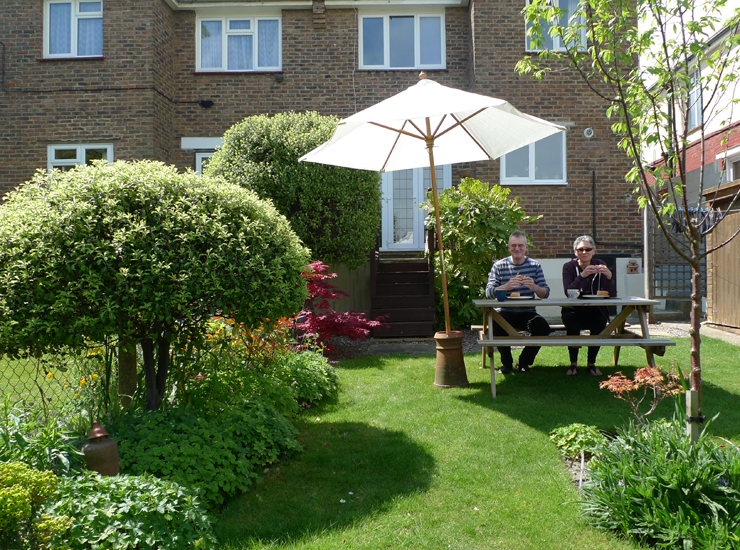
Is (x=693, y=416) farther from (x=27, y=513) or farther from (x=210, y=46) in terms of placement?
(x=210, y=46)

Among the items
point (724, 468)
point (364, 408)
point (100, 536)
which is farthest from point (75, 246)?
point (724, 468)

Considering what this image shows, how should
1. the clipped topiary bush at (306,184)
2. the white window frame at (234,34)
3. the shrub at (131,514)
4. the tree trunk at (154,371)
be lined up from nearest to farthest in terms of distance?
the shrub at (131,514)
the tree trunk at (154,371)
the clipped topiary bush at (306,184)
the white window frame at (234,34)

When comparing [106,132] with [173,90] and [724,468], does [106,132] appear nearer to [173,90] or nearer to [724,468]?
[173,90]

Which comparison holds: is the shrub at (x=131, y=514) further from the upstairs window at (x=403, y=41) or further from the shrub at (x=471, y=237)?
the upstairs window at (x=403, y=41)

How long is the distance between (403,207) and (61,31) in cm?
791

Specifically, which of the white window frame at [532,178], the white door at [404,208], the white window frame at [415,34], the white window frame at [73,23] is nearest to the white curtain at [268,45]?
the white window frame at [415,34]

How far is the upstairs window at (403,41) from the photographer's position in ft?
41.3

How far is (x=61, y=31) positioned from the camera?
11953mm

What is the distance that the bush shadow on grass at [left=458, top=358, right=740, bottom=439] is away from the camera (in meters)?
4.39

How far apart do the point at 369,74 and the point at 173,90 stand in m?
4.19

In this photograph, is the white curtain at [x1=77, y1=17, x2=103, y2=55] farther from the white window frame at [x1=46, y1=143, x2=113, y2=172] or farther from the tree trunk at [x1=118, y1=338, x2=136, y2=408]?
the tree trunk at [x1=118, y1=338, x2=136, y2=408]

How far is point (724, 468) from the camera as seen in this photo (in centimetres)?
261

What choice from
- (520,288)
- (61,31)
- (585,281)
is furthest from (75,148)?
(585,281)

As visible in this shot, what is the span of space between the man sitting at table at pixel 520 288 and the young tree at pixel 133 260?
288cm
